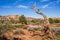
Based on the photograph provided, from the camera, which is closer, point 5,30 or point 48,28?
point 48,28

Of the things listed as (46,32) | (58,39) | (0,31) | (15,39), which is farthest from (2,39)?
(58,39)

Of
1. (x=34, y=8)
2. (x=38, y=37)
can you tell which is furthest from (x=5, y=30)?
(x=34, y=8)

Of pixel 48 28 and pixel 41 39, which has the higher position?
pixel 48 28

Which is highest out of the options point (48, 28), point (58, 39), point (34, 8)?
point (34, 8)

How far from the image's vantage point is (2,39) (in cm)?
1886

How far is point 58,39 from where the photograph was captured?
61.6 feet

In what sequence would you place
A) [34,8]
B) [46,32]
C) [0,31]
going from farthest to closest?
[0,31]
[46,32]
[34,8]

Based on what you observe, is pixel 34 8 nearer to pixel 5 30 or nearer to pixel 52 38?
pixel 52 38

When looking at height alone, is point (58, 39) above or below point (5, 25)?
below

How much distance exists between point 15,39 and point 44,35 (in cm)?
361

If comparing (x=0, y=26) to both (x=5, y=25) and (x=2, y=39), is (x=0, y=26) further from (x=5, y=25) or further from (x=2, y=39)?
(x=2, y=39)

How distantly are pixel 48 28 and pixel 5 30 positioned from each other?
7.96 metres

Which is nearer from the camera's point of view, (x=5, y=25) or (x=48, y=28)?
(x=48, y=28)

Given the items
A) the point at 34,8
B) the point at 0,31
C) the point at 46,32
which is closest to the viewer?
the point at 34,8
